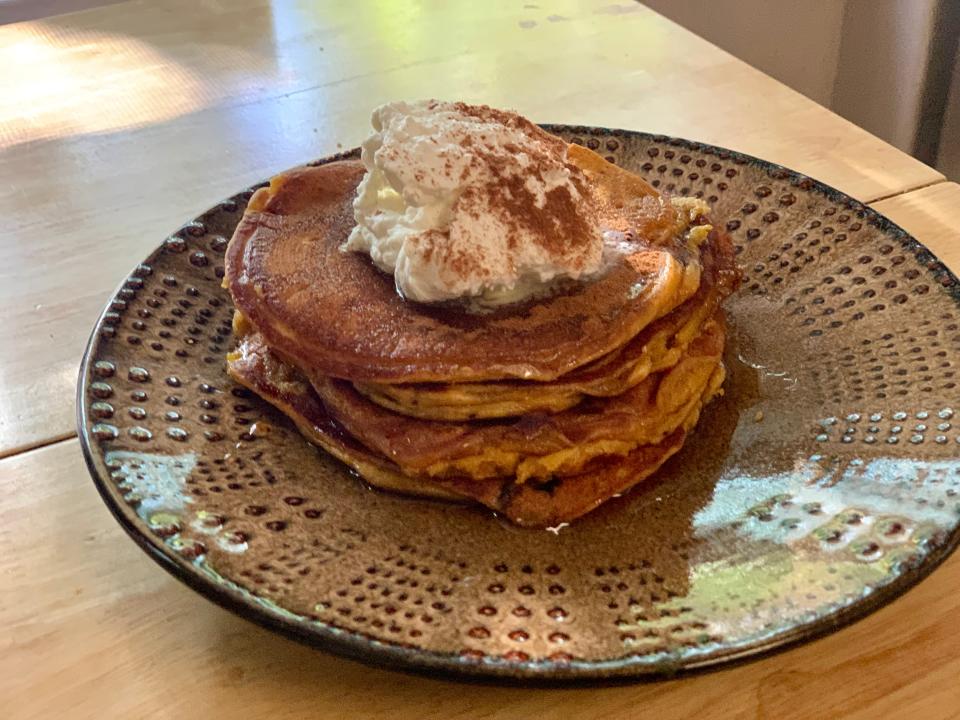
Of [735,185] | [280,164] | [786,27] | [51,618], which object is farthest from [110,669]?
[786,27]

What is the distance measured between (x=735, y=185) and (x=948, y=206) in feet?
1.39

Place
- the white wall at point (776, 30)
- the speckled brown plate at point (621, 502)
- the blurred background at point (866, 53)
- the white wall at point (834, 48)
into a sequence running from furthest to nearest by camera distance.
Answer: the white wall at point (776, 30)
the white wall at point (834, 48)
the blurred background at point (866, 53)
the speckled brown plate at point (621, 502)

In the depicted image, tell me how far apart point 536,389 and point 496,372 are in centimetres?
6

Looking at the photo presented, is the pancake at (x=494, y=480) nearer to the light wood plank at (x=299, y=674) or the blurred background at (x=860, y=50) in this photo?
the light wood plank at (x=299, y=674)

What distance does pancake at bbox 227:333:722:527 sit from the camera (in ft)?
3.19

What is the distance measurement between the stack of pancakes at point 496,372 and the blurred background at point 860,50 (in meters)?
2.51

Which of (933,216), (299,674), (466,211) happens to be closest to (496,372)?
(466,211)

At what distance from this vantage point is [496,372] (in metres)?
0.95

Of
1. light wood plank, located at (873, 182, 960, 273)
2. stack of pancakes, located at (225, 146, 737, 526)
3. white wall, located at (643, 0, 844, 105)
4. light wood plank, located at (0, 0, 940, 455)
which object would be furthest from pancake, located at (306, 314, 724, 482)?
white wall, located at (643, 0, 844, 105)

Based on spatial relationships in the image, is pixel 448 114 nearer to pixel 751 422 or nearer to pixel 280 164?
pixel 751 422

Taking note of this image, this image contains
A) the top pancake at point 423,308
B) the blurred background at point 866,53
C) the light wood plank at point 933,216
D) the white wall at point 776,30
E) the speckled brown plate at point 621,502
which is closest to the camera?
the speckled brown plate at point 621,502

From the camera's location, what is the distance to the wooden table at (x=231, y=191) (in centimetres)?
85

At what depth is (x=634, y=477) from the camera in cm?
102

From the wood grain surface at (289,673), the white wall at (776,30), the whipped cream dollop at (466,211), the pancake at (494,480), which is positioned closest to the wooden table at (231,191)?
the wood grain surface at (289,673)
